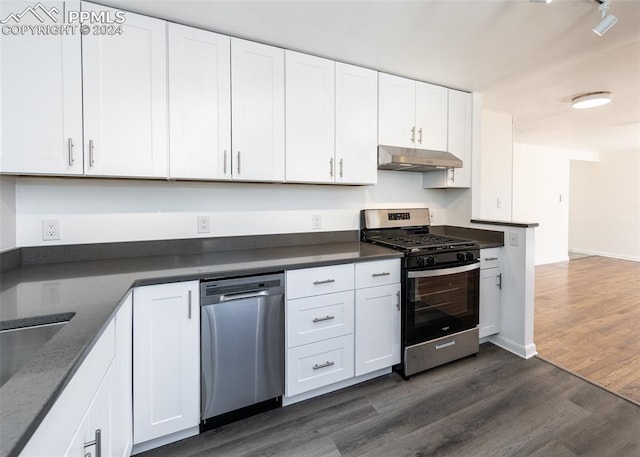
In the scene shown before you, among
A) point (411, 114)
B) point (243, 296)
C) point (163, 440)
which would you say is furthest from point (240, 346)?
point (411, 114)

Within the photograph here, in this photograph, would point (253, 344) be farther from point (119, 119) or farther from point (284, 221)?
point (119, 119)

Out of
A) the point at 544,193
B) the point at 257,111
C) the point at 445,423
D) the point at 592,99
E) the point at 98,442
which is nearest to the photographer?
the point at 98,442

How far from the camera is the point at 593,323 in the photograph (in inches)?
124

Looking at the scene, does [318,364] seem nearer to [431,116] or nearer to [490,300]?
[490,300]

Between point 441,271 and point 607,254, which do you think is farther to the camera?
point 607,254

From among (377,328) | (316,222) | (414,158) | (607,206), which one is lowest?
(377,328)

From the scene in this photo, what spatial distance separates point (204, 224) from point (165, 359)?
0.93m

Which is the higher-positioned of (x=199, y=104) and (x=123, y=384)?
(x=199, y=104)

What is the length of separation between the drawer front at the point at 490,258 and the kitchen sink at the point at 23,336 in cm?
272

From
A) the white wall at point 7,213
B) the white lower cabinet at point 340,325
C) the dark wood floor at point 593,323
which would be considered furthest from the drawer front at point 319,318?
the dark wood floor at point 593,323

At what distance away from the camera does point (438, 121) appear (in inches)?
108

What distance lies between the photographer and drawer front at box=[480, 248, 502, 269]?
2.59 m

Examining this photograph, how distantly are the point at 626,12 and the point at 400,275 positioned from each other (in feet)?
6.56

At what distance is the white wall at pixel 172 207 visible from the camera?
179 cm
